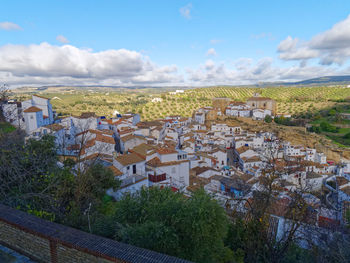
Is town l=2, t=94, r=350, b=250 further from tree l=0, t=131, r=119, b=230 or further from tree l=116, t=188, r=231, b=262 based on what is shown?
tree l=116, t=188, r=231, b=262

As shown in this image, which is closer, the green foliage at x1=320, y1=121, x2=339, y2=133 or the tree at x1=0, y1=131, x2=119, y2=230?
the tree at x1=0, y1=131, x2=119, y2=230

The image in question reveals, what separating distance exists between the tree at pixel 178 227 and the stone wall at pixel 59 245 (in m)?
2.06

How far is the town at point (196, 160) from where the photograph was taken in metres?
11.2

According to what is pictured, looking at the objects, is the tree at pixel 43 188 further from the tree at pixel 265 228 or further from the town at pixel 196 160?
the tree at pixel 265 228

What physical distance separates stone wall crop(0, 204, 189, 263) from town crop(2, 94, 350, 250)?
4693 millimetres

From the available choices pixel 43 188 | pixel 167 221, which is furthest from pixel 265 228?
pixel 43 188

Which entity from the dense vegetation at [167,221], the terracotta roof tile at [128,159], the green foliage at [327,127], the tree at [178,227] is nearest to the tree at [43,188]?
the dense vegetation at [167,221]

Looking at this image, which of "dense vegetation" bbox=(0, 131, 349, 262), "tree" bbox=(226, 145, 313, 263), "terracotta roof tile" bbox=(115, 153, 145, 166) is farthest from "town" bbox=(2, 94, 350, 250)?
"dense vegetation" bbox=(0, 131, 349, 262)

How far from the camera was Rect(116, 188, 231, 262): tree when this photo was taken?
584 centimetres

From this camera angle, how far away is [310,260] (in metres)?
7.46

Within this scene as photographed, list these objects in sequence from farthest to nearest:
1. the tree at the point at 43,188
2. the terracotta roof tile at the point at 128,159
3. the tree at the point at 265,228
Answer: the terracotta roof tile at the point at 128,159
the tree at the point at 265,228
the tree at the point at 43,188

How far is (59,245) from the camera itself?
389 centimetres

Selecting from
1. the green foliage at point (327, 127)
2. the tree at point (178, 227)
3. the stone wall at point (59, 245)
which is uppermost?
the stone wall at point (59, 245)

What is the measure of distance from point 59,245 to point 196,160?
23862 millimetres
